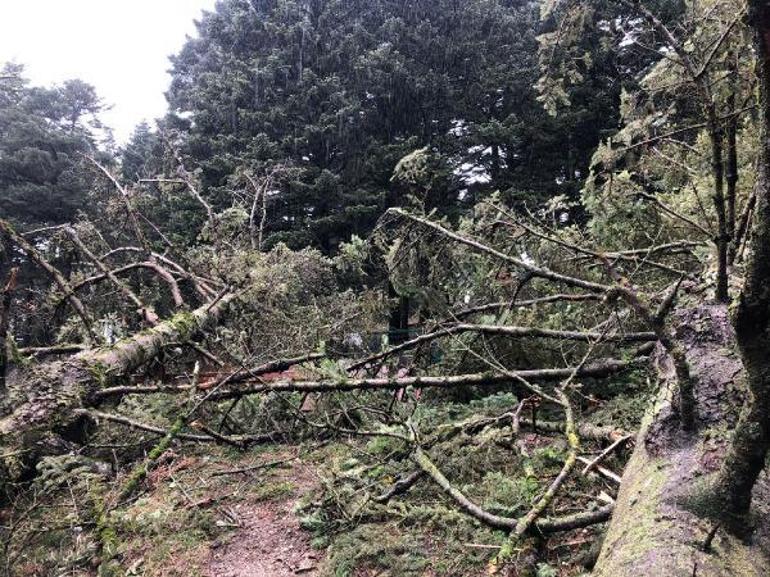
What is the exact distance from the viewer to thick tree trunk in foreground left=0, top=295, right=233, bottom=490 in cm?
309

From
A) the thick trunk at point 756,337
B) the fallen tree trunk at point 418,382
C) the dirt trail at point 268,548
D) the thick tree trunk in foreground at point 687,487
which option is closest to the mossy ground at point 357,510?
the dirt trail at point 268,548

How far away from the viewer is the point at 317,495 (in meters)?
3.40

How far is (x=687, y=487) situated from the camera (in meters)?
1.45

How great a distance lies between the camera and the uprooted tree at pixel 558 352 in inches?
52.6

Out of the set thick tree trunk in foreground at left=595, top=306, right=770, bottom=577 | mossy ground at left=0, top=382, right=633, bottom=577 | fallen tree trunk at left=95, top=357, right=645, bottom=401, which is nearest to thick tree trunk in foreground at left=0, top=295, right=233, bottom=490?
fallen tree trunk at left=95, top=357, right=645, bottom=401

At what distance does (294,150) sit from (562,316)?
48.0 feet

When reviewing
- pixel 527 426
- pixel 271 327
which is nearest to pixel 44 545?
pixel 527 426

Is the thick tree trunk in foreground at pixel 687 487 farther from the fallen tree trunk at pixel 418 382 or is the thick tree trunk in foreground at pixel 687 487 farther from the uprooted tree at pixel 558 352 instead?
the fallen tree trunk at pixel 418 382

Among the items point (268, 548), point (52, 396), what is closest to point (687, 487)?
point (268, 548)

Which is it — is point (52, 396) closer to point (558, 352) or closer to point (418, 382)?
point (418, 382)

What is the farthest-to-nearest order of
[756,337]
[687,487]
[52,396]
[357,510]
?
1. [52,396]
2. [357,510]
3. [687,487]
4. [756,337]

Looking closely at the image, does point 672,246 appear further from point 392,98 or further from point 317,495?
point 392,98

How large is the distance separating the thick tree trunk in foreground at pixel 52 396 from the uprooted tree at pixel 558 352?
2 centimetres

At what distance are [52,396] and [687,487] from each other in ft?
12.0
